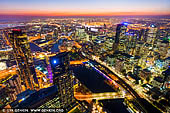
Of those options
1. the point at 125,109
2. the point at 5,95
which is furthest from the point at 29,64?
the point at 125,109

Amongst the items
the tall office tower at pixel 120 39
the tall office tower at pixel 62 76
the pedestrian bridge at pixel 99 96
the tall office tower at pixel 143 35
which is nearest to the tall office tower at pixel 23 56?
the tall office tower at pixel 62 76

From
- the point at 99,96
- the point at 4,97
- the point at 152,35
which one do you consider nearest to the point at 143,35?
the point at 152,35

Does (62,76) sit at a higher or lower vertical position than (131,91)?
higher

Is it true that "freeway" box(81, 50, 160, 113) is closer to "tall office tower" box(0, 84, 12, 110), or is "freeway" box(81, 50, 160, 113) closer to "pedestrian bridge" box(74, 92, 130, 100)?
"pedestrian bridge" box(74, 92, 130, 100)

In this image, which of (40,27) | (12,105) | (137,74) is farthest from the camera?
(40,27)

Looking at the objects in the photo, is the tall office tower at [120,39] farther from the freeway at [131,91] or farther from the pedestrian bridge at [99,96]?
the pedestrian bridge at [99,96]

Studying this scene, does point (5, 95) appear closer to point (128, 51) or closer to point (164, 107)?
point (164, 107)

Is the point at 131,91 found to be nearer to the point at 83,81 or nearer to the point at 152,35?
the point at 83,81
